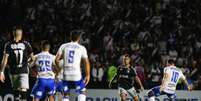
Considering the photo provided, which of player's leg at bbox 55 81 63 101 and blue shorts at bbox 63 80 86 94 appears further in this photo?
player's leg at bbox 55 81 63 101

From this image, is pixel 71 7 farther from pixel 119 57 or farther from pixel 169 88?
pixel 169 88

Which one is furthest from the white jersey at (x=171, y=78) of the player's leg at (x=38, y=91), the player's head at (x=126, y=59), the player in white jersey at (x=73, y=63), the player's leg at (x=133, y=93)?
the player in white jersey at (x=73, y=63)

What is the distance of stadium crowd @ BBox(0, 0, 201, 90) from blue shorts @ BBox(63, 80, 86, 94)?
264 inches

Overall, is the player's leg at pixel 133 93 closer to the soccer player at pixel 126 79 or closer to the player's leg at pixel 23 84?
the soccer player at pixel 126 79

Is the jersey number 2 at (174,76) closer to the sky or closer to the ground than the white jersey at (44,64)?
closer to the ground

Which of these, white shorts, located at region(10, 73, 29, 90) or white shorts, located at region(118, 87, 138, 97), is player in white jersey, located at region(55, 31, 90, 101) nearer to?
white shorts, located at region(10, 73, 29, 90)

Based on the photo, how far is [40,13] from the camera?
25109 millimetres

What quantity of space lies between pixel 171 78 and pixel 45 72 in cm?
384

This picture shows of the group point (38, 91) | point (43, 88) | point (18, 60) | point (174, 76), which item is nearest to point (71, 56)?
point (18, 60)

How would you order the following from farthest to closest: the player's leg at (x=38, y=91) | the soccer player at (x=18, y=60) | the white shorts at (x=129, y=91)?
the white shorts at (x=129, y=91) → the player's leg at (x=38, y=91) → the soccer player at (x=18, y=60)

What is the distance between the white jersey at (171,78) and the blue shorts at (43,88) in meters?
3.47

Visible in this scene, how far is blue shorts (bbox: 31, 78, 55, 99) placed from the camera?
1720 centimetres

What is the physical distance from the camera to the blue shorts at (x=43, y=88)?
17.2 meters

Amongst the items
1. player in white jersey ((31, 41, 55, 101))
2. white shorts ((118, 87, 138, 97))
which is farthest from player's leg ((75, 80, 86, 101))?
white shorts ((118, 87, 138, 97))
